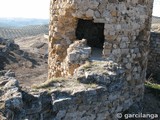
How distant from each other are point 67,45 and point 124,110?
1.94m

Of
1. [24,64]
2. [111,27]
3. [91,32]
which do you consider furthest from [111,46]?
[24,64]

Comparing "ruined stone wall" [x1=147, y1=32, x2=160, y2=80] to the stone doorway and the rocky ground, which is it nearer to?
the rocky ground

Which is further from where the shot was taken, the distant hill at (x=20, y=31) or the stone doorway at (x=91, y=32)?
the distant hill at (x=20, y=31)

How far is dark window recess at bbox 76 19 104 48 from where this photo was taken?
334 inches

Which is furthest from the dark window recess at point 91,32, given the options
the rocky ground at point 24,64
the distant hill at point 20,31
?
the distant hill at point 20,31

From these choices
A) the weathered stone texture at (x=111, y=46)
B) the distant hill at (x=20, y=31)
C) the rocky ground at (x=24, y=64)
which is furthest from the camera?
the distant hill at (x=20, y=31)

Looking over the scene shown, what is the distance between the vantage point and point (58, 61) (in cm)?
805

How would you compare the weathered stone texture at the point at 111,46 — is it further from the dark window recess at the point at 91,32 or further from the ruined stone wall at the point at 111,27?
the dark window recess at the point at 91,32

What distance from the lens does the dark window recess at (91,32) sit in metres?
8.49

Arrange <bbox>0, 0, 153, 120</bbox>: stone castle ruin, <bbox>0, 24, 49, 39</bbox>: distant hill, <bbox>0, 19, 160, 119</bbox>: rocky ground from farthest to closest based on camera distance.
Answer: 1. <bbox>0, 24, 49, 39</bbox>: distant hill
2. <bbox>0, 19, 160, 119</bbox>: rocky ground
3. <bbox>0, 0, 153, 120</bbox>: stone castle ruin

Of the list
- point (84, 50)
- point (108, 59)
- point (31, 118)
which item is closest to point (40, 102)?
point (31, 118)

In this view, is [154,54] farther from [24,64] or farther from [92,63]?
[24,64]

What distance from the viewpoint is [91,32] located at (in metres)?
8.59

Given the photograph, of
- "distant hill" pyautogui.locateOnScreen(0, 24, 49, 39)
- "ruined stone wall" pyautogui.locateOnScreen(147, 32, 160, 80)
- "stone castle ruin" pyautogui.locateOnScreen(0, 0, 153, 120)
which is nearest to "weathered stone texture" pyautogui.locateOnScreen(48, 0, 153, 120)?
"stone castle ruin" pyautogui.locateOnScreen(0, 0, 153, 120)
